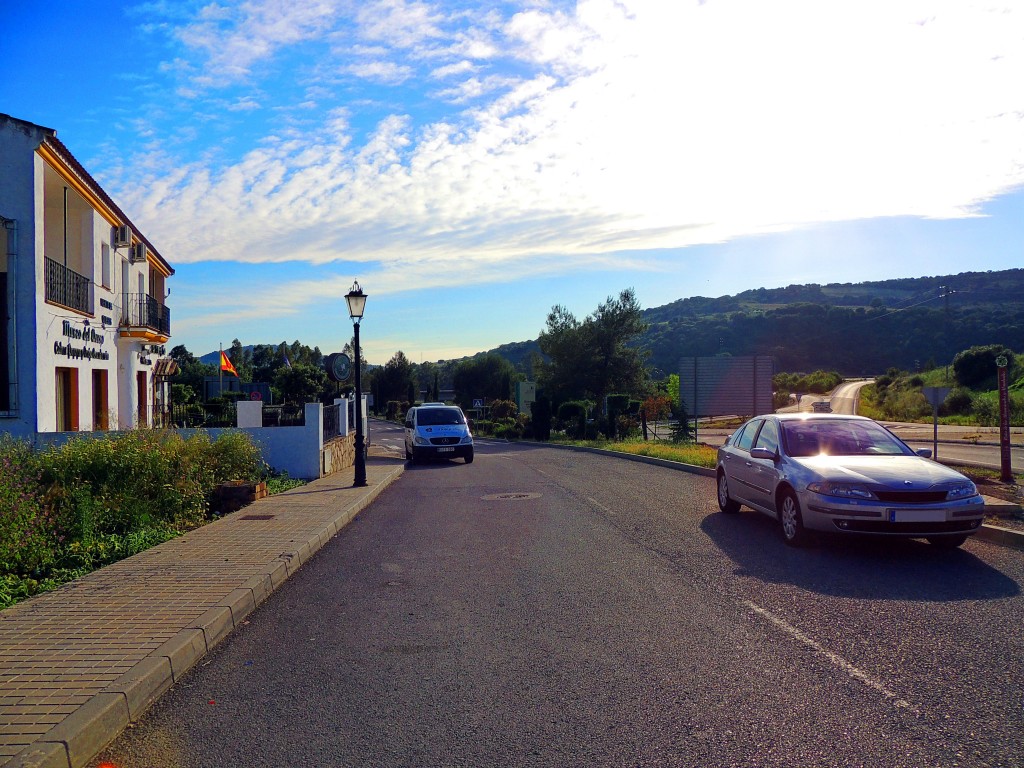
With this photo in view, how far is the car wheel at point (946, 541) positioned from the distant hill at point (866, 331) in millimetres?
60621

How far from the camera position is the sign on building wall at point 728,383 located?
2391 cm

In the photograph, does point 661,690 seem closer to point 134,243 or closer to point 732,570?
point 732,570

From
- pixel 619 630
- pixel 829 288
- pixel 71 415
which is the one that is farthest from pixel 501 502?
pixel 829 288

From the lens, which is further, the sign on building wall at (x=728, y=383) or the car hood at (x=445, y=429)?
the car hood at (x=445, y=429)

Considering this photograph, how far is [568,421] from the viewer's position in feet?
138

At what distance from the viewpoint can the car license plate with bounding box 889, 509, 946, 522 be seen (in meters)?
8.12

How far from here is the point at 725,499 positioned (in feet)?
38.9

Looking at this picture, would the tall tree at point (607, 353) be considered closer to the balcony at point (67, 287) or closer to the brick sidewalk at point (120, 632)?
the balcony at point (67, 287)

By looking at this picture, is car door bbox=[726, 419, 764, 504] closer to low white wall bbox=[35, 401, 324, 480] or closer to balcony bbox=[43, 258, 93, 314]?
low white wall bbox=[35, 401, 324, 480]

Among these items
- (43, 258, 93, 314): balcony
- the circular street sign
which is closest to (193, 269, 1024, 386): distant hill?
the circular street sign

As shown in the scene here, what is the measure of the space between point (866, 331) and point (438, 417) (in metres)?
74.7

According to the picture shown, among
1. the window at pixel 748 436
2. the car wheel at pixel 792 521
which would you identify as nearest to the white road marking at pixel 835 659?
the car wheel at pixel 792 521

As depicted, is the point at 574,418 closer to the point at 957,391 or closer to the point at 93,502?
the point at 957,391

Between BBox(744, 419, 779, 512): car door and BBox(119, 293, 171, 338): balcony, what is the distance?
61.5 feet
